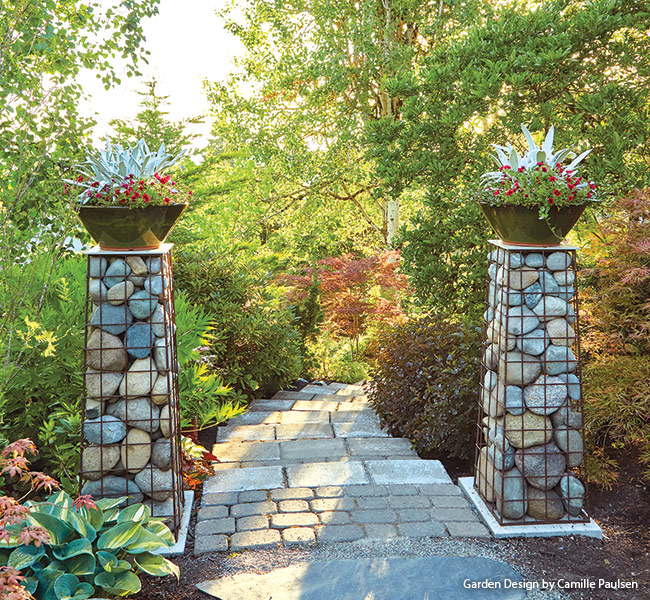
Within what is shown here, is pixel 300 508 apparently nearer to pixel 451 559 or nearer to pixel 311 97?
pixel 451 559

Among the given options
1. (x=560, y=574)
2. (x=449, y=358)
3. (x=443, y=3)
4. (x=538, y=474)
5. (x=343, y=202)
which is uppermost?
(x=443, y=3)

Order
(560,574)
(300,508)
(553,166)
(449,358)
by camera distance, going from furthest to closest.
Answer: (449,358) < (300,508) < (553,166) < (560,574)

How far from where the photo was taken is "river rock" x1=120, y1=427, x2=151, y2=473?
119 inches

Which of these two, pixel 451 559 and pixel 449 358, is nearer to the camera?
pixel 451 559

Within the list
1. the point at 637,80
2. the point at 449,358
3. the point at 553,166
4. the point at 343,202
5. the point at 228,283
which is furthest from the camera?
the point at 343,202

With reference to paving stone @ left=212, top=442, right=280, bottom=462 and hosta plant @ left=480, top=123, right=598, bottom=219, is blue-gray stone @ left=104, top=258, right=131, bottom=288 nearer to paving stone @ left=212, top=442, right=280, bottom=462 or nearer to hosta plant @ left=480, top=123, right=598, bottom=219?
paving stone @ left=212, top=442, right=280, bottom=462

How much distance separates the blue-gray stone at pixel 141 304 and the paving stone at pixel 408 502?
170 centimetres

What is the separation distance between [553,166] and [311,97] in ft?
23.7

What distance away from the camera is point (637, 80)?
210 inches

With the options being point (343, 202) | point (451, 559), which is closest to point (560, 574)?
point (451, 559)

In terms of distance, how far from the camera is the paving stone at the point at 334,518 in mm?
3197

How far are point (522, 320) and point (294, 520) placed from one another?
5.19 ft

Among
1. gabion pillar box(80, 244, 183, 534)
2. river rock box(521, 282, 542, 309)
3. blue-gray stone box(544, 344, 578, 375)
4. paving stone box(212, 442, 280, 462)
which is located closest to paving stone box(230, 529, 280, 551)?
gabion pillar box(80, 244, 183, 534)

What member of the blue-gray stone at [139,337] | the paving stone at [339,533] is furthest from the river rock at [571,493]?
the blue-gray stone at [139,337]
